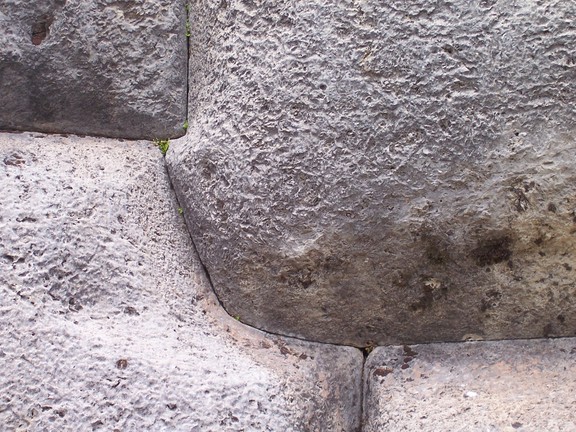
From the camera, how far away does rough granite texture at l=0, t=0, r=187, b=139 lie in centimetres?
126

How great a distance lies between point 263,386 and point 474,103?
52 centimetres

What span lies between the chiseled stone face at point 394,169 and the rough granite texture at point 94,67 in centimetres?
13

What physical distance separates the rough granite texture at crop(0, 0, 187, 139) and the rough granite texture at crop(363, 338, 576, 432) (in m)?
0.56

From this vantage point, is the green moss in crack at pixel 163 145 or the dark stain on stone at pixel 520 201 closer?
the dark stain on stone at pixel 520 201

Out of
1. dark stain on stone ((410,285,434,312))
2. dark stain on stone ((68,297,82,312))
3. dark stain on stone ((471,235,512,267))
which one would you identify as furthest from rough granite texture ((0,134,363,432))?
dark stain on stone ((471,235,512,267))

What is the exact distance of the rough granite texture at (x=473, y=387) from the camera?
1049 mm

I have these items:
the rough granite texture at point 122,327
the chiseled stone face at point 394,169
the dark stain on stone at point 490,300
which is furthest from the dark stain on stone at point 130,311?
the dark stain on stone at point 490,300

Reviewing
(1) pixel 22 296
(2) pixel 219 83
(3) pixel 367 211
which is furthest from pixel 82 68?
(3) pixel 367 211

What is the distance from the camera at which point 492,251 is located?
1.13 meters

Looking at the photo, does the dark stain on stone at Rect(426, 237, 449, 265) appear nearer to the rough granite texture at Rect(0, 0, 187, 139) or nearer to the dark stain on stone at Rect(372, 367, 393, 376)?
the dark stain on stone at Rect(372, 367, 393, 376)

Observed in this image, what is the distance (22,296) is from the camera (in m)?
1.04

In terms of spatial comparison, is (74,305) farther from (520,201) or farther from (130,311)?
(520,201)

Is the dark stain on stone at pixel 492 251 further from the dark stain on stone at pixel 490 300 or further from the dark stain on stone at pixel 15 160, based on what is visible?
the dark stain on stone at pixel 15 160

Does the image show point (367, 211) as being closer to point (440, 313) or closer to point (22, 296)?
point (440, 313)
